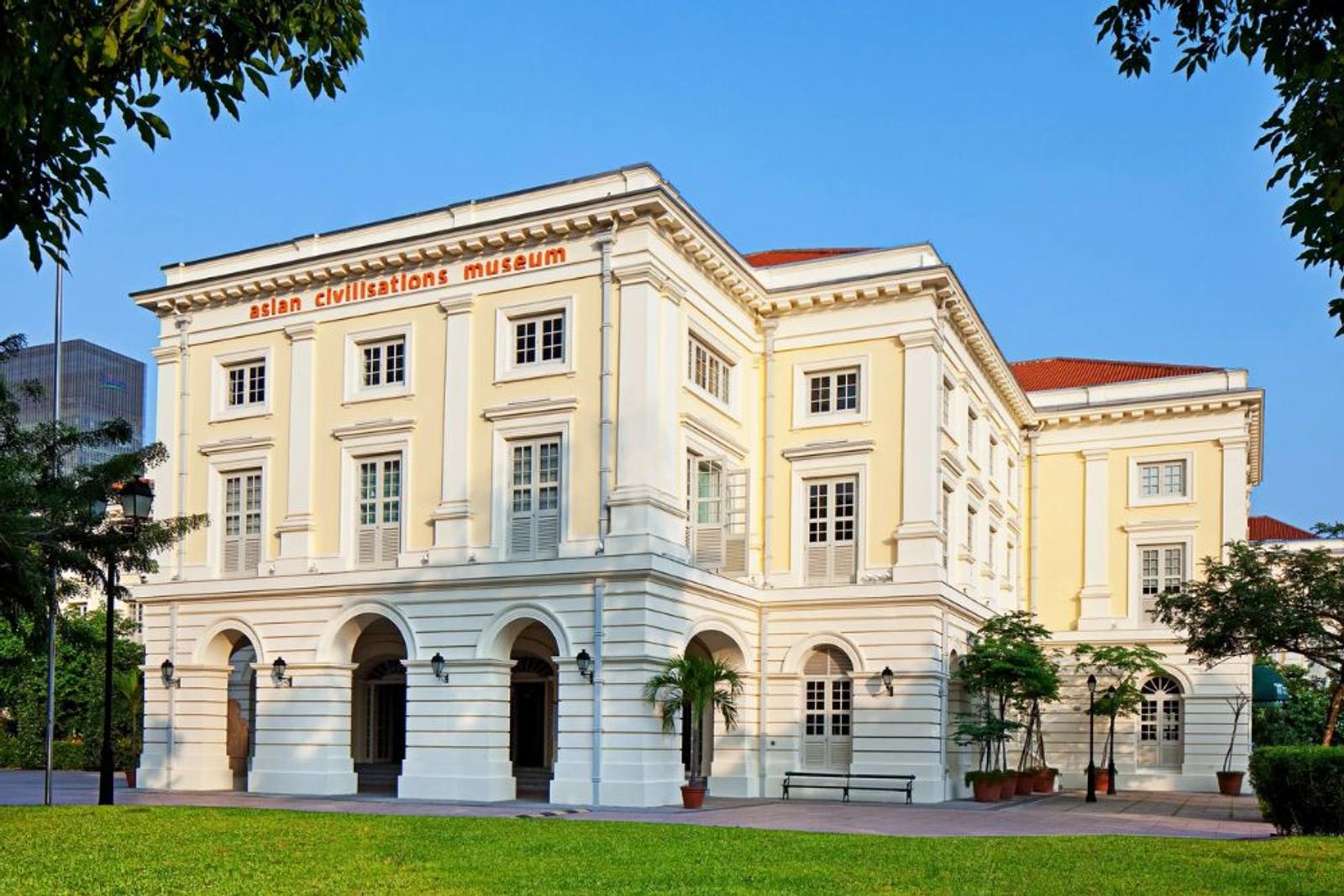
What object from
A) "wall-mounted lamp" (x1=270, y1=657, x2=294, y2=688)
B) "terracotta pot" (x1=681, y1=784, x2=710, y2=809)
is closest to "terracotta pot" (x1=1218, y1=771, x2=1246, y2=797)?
"terracotta pot" (x1=681, y1=784, x2=710, y2=809)

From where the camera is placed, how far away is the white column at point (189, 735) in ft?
104

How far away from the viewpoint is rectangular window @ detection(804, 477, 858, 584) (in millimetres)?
32062

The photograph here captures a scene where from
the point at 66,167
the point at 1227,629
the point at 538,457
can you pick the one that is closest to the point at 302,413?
the point at 538,457

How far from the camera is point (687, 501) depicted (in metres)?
29.8

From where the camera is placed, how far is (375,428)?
30.6 meters

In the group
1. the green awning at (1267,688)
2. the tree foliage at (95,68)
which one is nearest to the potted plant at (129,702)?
the green awning at (1267,688)

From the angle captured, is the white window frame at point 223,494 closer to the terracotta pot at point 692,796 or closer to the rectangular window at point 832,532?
the terracotta pot at point 692,796

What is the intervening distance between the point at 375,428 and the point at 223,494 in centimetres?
486

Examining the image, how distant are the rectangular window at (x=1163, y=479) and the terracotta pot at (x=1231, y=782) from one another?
27.6 ft

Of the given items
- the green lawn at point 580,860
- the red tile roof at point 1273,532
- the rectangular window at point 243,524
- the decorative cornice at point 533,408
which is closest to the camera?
the green lawn at point 580,860

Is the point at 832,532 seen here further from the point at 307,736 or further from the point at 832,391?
the point at 307,736

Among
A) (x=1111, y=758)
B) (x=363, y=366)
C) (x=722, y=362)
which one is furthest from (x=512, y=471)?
(x=1111, y=758)

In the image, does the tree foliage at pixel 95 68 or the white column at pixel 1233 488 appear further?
the white column at pixel 1233 488

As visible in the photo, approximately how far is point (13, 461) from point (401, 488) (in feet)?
32.0
